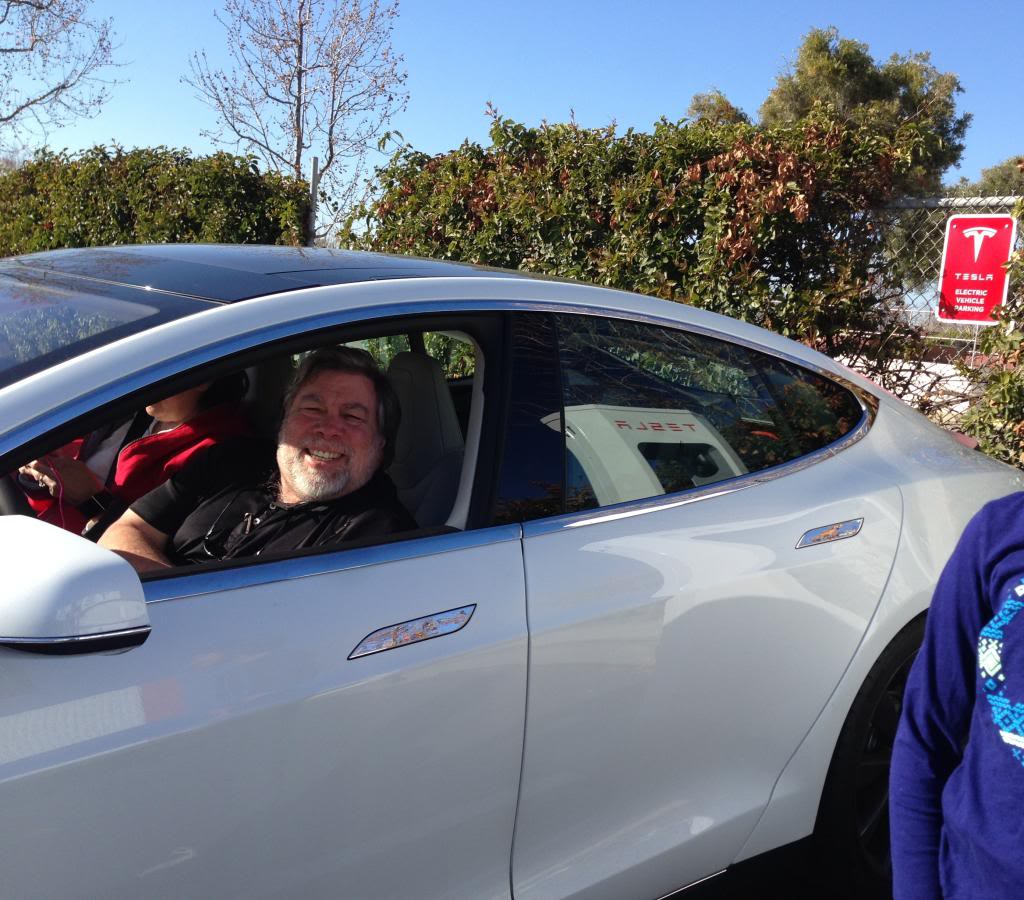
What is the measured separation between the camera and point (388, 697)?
1.69m

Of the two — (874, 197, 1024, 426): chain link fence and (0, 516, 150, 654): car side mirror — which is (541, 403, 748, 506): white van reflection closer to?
(0, 516, 150, 654): car side mirror

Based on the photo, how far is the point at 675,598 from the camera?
2.09m

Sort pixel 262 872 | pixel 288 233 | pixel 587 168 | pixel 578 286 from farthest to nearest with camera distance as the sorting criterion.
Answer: pixel 288 233 → pixel 587 168 → pixel 578 286 → pixel 262 872

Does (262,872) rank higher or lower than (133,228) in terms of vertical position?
lower

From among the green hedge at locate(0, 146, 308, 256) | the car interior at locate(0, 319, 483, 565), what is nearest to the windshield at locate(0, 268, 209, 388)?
the car interior at locate(0, 319, 483, 565)

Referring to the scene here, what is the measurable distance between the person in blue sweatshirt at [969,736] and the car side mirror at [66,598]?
1047mm

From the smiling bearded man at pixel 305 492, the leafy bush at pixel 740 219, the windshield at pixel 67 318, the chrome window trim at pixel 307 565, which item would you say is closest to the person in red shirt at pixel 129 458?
the smiling bearded man at pixel 305 492

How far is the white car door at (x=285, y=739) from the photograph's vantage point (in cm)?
141

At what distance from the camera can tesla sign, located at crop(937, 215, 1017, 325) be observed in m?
4.53

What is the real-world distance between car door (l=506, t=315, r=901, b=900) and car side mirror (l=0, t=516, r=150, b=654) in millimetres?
765

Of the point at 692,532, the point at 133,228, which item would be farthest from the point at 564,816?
the point at 133,228

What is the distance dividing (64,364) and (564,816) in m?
1.22

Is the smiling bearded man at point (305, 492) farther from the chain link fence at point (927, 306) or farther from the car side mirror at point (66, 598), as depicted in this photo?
the chain link fence at point (927, 306)

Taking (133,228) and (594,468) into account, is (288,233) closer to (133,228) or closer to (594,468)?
(133,228)
